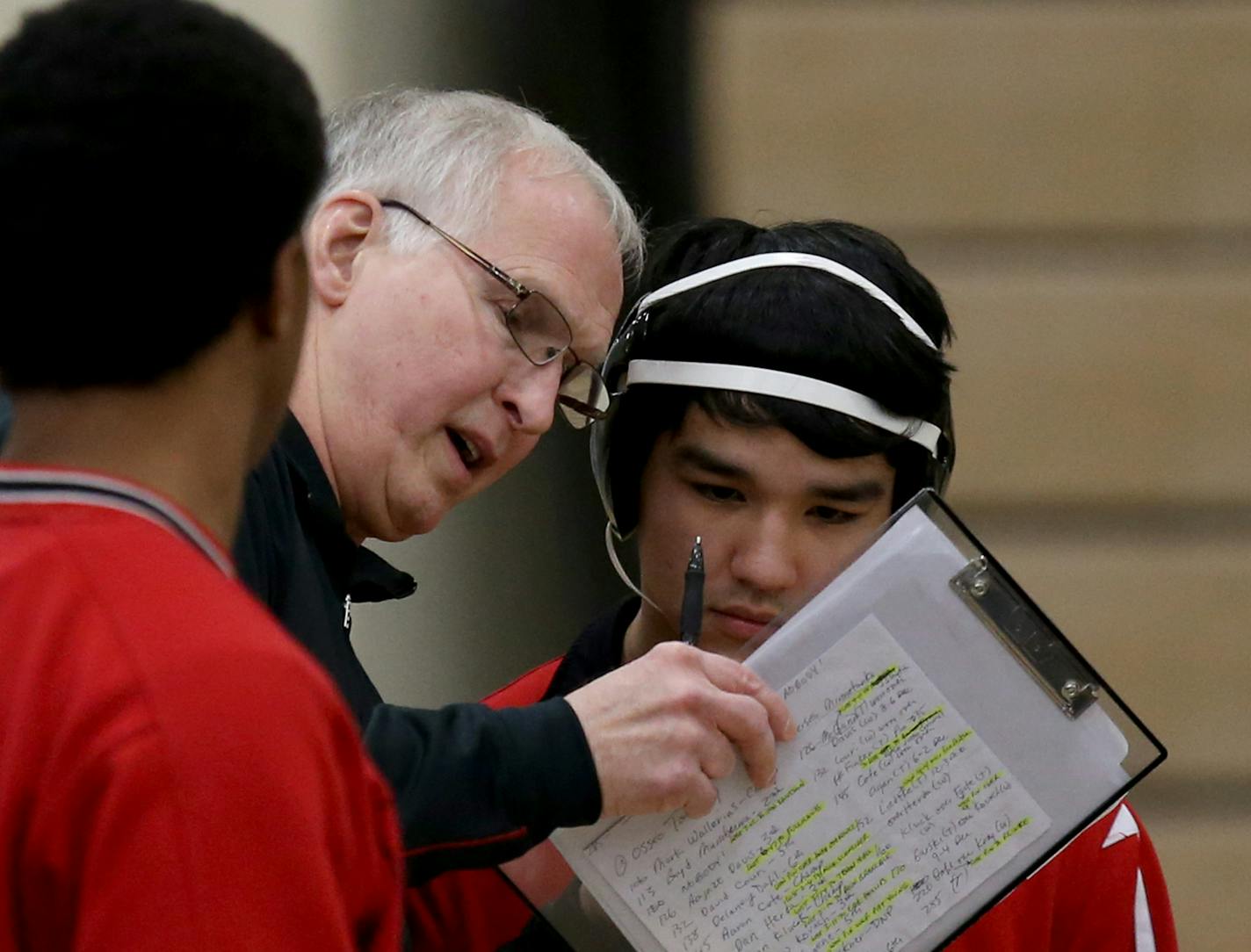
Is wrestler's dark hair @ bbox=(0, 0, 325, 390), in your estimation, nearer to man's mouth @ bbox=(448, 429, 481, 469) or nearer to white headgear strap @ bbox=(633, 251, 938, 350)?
man's mouth @ bbox=(448, 429, 481, 469)

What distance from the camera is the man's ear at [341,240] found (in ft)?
7.14

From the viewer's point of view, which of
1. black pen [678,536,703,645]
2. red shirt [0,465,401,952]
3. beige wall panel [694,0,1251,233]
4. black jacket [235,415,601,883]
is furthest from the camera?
beige wall panel [694,0,1251,233]

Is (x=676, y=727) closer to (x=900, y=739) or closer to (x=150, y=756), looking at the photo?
(x=900, y=739)

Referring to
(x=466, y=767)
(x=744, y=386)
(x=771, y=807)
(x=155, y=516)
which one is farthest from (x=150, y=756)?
(x=744, y=386)

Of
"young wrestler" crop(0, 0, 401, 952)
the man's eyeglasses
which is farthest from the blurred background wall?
Result: "young wrestler" crop(0, 0, 401, 952)

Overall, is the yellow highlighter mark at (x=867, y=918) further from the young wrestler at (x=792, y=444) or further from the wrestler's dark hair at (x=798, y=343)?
the wrestler's dark hair at (x=798, y=343)

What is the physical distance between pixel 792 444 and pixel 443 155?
0.52 metres

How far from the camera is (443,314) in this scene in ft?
7.02

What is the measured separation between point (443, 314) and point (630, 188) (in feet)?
7.75

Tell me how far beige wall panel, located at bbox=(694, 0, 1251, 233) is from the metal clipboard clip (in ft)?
8.34

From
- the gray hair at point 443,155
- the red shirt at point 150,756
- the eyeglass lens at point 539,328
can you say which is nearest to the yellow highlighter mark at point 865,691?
the eyeglass lens at point 539,328

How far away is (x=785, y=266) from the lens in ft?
8.07

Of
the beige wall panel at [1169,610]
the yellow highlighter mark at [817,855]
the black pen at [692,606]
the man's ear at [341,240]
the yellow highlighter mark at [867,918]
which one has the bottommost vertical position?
the beige wall panel at [1169,610]

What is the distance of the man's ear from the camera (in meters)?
2.18
